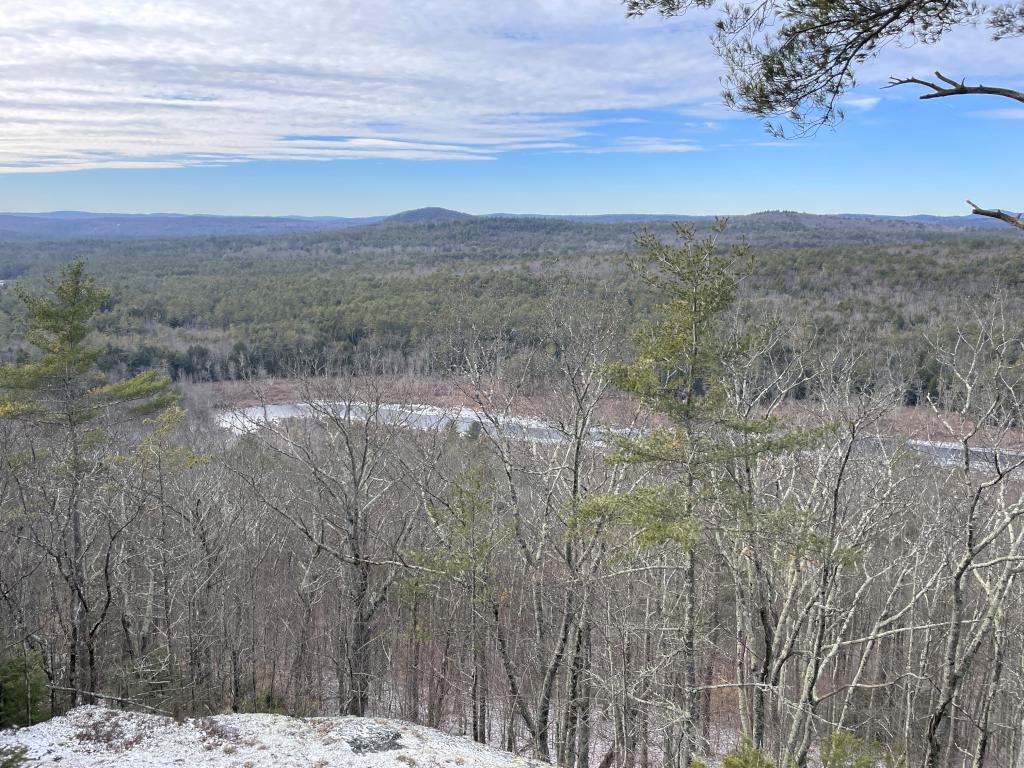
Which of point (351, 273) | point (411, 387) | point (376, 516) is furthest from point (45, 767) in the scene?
point (351, 273)

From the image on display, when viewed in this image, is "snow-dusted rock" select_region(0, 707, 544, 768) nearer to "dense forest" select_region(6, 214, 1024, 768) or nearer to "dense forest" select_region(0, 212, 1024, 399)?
"dense forest" select_region(6, 214, 1024, 768)

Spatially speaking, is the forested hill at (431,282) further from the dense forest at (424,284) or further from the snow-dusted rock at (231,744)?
the snow-dusted rock at (231,744)

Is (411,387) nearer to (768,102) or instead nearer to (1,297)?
(768,102)

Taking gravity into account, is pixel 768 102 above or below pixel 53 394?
above

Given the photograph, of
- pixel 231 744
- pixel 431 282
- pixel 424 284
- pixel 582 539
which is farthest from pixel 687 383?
pixel 424 284

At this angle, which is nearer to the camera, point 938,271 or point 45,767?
point 45,767

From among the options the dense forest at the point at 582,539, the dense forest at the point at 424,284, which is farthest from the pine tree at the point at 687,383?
the dense forest at the point at 424,284

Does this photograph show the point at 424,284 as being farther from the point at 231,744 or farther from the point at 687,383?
the point at 687,383
